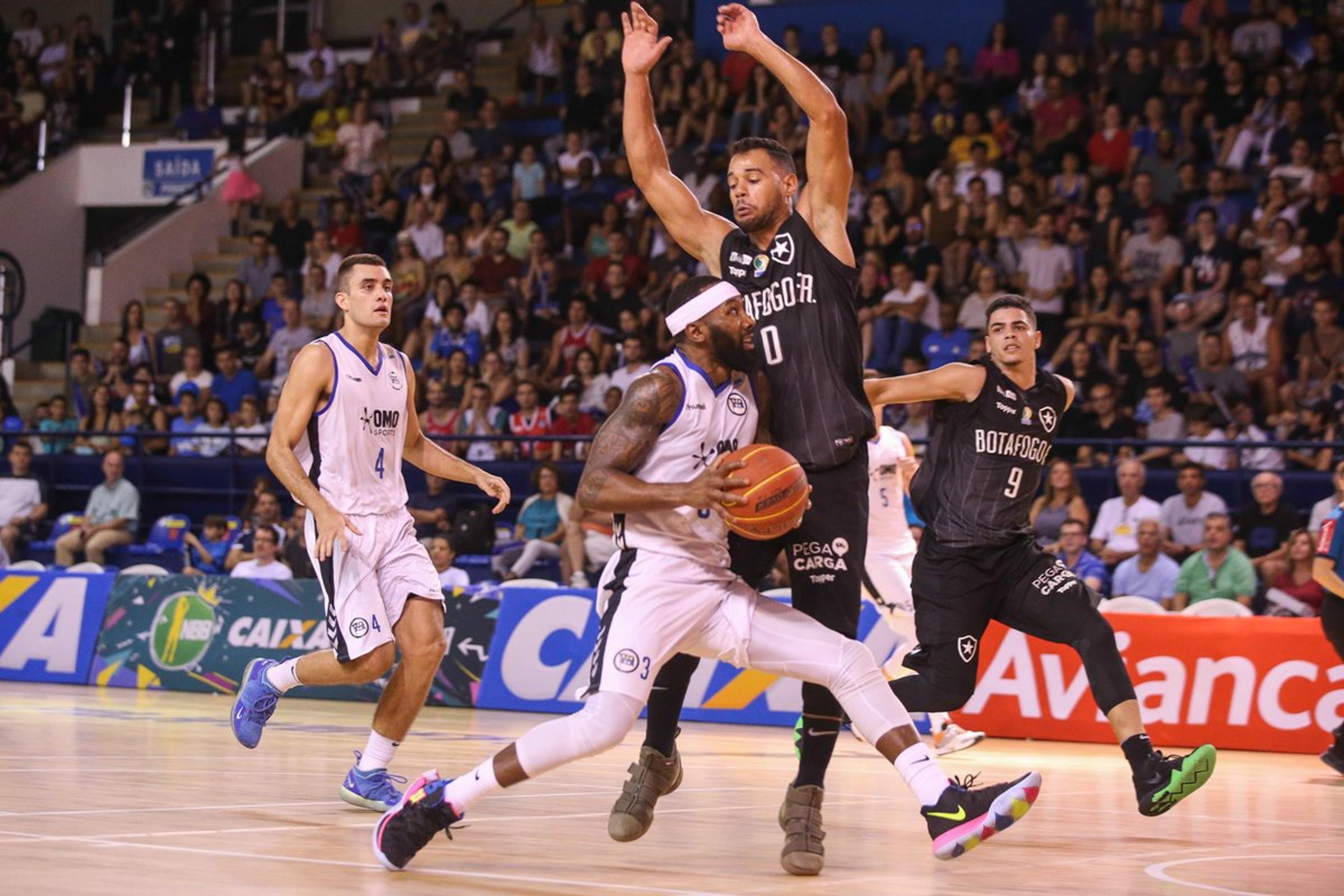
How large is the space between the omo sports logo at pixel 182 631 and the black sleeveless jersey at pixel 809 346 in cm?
1022

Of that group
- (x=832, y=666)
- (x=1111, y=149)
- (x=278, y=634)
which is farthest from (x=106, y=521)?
(x=832, y=666)

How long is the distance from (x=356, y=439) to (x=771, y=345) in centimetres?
224

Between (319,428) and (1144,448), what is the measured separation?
9.51 m

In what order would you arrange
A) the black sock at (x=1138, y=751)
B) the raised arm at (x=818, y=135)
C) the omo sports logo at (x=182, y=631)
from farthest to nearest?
the omo sports logo at (x=182, y=631) → the black sock at (x=1138, y=751) → the raised arm at (x=818, y=135)

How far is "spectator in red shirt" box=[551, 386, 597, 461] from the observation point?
1778 centimetres

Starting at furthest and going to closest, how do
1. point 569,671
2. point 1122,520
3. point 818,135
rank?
1. point 1122,520
2. point 569,671
3. point 818,135

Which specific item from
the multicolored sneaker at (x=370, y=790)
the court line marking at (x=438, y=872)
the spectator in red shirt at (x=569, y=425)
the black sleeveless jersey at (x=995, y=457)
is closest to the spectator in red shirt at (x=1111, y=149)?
the spectator in red shirt at (x=569, y=425)

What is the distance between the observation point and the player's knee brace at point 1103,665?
24.9ft

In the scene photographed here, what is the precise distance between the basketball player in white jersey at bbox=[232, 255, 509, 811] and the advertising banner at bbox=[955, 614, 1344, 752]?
610 centimetres

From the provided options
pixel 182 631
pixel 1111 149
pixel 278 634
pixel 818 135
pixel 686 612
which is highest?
pixel 1111 149

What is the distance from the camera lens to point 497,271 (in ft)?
67.9

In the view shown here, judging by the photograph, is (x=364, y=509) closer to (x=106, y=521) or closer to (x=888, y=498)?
(x=888, y=498)

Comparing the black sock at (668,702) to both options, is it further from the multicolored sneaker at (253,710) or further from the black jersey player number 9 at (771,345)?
the multicolored sneaker at (253,710)

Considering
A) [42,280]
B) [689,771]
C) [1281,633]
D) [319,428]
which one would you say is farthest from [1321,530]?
[42,280]
